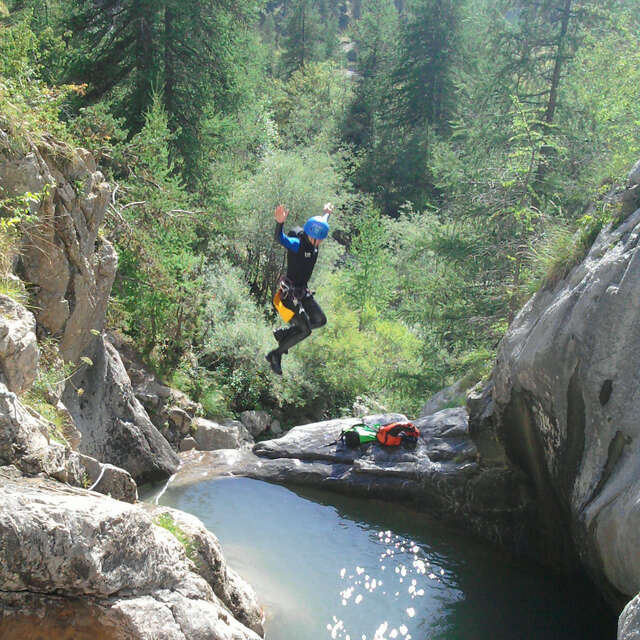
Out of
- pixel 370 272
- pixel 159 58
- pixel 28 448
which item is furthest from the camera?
pixel 370 272

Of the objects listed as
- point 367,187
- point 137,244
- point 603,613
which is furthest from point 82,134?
point 367,187

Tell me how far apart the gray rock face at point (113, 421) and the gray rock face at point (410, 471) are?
721 millimetres

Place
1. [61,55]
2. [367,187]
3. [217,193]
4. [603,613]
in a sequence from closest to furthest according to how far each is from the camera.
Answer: [603,613], [61,55], [217,193], [367,187]

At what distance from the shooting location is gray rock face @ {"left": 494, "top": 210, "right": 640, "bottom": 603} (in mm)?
6852

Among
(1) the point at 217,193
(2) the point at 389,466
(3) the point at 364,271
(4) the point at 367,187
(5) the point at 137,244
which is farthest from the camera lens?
(4) the point at 367,187

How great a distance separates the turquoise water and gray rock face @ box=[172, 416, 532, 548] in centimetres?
44

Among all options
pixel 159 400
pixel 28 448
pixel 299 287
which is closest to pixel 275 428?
pixel 159 400

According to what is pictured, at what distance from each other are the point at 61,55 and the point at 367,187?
72.1 feet

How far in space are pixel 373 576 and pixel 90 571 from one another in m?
5.69

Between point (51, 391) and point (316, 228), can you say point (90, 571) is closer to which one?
point (51, 391)

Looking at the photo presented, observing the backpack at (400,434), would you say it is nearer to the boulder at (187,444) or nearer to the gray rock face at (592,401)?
the gray rock face at (592,401)

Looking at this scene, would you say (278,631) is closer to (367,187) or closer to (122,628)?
(122,628)

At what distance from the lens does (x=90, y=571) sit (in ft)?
14.8

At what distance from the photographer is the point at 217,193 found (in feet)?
68.2
